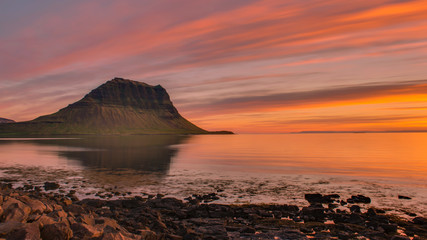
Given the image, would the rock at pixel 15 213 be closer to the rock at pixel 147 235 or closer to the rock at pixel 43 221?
the rock at pixel 43 221

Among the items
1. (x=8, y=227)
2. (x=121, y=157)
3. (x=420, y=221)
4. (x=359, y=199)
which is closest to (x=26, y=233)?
(x=8, y=227)

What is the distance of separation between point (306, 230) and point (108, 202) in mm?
13865

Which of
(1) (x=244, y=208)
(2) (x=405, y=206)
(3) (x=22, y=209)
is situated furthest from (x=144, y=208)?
(2) (x=405, y=206)

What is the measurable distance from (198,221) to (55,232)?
906 centimetres

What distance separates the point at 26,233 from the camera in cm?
948

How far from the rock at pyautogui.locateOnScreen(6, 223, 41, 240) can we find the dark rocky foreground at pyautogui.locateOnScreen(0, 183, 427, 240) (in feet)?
0.38

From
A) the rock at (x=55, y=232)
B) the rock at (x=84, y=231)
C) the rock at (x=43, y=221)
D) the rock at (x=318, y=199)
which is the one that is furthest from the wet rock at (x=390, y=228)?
the rock at (x=43, y=221)

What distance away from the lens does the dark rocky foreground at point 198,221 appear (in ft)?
38.1

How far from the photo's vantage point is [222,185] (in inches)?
1193

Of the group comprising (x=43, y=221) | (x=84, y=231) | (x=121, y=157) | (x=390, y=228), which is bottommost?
(x=121, y=157)

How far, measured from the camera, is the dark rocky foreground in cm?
1162

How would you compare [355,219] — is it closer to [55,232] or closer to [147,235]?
[147,235]

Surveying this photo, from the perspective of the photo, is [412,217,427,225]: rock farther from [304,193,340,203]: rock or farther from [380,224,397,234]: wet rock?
[304,193,340,203]: rock

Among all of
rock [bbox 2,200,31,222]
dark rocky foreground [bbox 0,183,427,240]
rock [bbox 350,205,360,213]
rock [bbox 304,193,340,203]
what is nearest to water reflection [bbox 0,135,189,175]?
dark rocky foreground [bbox 0,183,427,240]
